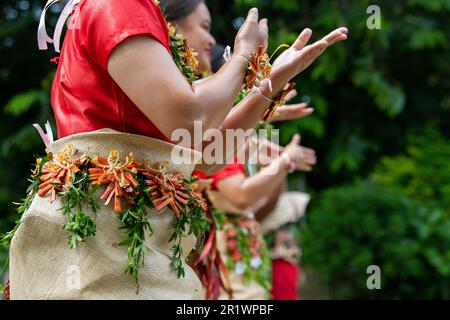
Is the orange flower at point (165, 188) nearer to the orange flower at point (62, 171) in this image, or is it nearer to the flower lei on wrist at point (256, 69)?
the orange flower at point (62, 171)

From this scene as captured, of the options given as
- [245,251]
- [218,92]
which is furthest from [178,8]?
[245,251]

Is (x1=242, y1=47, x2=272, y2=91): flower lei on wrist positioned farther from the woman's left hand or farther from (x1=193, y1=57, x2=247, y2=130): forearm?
the woman's left hand

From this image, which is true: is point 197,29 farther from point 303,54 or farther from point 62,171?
point 62,171

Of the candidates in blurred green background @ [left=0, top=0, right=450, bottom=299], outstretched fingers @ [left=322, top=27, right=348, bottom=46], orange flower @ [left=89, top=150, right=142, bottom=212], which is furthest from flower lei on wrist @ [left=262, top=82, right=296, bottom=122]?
blurred green background @ [left=0, top=0, right=450, bottom=299]

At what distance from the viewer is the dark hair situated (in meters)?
2.64

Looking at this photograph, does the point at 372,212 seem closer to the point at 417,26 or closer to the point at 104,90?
the point at 417,26

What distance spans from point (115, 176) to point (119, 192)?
40 mm

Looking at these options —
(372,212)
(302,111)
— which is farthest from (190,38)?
(372,212)

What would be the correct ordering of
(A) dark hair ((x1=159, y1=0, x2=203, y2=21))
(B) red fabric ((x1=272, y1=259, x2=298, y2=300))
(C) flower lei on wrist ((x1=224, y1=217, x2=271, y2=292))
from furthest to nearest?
1. (B) red fabric ((x1=272, y1=259, x2=298, y2=300))
2. (C) flower lei on wrist ((x1=224, y1=217, x2=271, y2=292))
3. (A) dark hair ((x1=159, y1=0, x2=203, y2=21))

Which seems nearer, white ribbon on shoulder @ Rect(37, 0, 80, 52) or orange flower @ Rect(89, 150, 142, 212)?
orange flower @ Rect(89, 150, 142, 212)

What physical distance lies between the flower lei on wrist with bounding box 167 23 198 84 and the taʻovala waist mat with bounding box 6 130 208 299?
0.23 metres

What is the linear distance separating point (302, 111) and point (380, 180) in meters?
4.14

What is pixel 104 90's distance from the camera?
5.53 ft

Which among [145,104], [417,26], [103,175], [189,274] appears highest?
[417,26]
